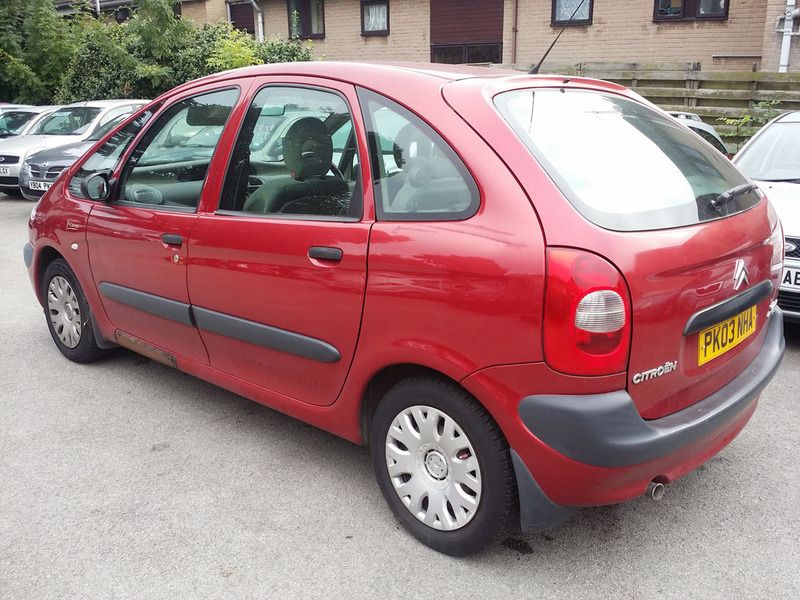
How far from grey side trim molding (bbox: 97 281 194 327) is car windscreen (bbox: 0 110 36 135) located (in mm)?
11956

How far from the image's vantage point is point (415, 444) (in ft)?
8.95

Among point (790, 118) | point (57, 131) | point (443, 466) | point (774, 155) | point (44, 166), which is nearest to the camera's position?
point (443, 466)

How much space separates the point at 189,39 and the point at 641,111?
1513 centimetres

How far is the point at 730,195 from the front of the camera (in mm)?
2771

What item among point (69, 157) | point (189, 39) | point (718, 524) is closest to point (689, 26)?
point (189, 39)

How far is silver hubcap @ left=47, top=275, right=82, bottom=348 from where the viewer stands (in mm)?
4578

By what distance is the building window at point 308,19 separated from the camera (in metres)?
23.1

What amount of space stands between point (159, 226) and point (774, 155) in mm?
4584

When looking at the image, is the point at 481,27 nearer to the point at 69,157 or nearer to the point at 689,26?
the point at 689,26

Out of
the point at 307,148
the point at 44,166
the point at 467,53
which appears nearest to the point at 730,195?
the point at 307,148

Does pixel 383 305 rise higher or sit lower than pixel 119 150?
lower

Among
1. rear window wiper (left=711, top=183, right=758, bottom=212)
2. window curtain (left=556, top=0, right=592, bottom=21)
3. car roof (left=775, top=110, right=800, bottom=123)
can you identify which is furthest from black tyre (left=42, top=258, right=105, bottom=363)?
window curtain (left=556, top=0, right=592, bottom=21)

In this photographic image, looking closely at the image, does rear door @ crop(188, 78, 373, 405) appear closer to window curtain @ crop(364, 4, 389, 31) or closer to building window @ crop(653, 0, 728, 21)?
building window @ crop(653, 0, 728, 21)

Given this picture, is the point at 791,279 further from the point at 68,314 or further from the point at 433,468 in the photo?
the point at 68,314
